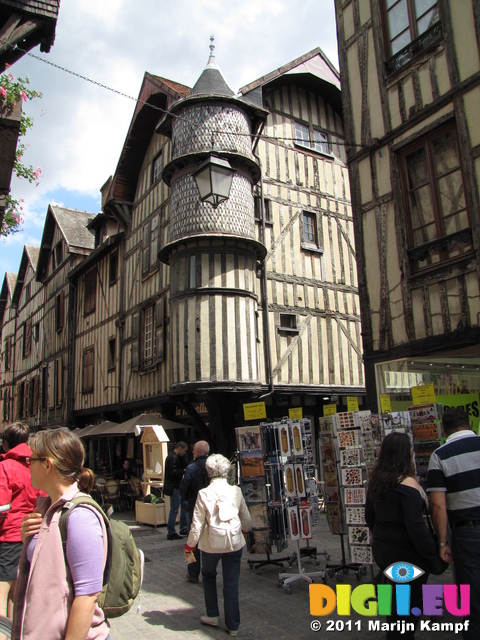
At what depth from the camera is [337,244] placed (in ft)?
43.5

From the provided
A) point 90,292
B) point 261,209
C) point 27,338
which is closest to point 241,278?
point 261,209

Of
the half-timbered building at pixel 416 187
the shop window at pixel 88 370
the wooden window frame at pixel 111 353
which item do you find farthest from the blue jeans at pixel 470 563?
the shop window at pixel 88 370

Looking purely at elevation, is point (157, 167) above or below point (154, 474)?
above

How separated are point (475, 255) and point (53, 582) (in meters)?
5.41

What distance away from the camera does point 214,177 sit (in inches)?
268

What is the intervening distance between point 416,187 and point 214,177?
2.60 m

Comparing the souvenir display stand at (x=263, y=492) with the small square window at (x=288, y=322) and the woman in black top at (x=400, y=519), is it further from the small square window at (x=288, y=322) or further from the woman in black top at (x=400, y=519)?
the small square window at (x=288, y=322)

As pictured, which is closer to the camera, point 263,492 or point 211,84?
point 263,492

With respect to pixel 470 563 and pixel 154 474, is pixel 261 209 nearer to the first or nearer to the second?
pixel 154 474

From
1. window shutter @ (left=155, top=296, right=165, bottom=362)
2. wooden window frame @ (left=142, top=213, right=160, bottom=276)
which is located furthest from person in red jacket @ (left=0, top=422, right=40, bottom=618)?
wooden window frame @ (left=142, top=213, right=160, bottom=276)

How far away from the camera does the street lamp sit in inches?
268

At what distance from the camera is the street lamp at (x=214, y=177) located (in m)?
6.80

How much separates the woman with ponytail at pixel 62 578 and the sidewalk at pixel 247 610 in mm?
2429

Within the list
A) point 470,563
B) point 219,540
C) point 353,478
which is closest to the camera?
point 470,563
